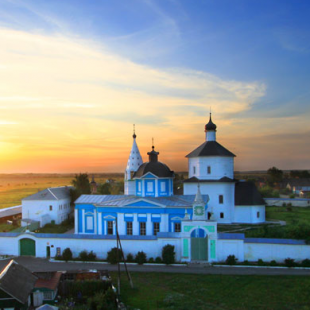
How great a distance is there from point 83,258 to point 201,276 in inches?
327

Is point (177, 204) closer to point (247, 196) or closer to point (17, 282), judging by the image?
point (247, 196)

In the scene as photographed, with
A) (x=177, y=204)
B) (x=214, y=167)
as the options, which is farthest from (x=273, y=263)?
(x=214, y=167)

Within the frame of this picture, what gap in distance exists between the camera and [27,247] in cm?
2472

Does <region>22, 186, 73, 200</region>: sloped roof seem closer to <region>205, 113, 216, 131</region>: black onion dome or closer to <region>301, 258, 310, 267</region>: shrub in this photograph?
<region>205, 113, 216, 131</region>: black onion dome

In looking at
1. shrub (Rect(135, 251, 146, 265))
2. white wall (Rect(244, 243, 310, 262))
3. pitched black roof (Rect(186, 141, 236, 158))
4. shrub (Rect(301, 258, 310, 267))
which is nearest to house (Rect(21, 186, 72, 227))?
pitched black roof (Rect(186, 141, 236, 158))

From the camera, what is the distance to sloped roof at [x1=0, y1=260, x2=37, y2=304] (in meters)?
15.5

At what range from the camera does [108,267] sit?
22.3 metres

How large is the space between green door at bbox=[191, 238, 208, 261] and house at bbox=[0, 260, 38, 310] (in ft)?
33.7

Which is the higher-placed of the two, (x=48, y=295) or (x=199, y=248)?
(x=199, y=248)

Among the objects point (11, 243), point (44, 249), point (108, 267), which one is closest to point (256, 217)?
point (108, 267)

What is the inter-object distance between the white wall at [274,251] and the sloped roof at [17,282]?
13.4 meters

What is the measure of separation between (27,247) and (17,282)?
874cm

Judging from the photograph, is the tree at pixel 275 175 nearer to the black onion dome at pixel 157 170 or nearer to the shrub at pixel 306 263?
the black onion dome at pixel 157 170

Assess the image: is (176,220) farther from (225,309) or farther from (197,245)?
(225,309)
